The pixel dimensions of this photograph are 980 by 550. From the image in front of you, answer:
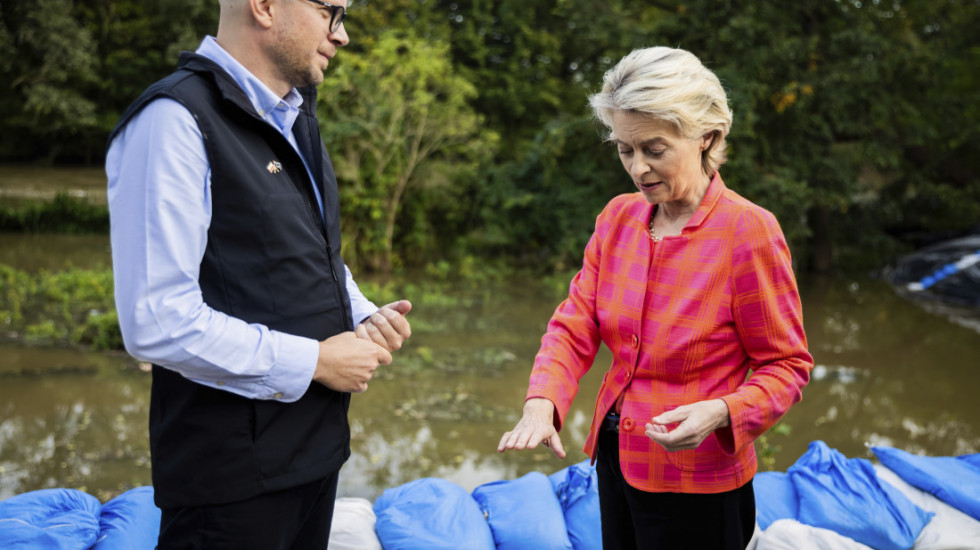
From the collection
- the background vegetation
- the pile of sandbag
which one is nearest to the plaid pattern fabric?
the pile of sandbag

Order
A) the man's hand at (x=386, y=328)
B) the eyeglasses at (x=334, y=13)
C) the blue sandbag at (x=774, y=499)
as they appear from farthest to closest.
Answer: the blue sandbag at (x=774, y=499), the man's hand at (x=386, y=328), the eyeglasses at (x=334, y=13)

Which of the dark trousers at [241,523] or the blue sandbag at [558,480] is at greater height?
the dark trousers at [241,523]

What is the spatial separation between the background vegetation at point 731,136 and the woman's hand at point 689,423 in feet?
22.3

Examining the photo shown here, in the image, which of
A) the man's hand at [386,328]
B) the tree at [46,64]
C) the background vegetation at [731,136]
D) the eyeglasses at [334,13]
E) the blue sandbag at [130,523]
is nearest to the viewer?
the eyeglasses at [334,13]

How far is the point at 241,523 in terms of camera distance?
1.28 metres

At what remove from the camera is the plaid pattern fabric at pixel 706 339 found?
4.65ft

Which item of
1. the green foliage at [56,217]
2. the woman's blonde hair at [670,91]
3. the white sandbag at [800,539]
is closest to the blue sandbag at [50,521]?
the woman's blonde hair at [670,91]

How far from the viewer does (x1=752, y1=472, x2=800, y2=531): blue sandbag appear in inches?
100

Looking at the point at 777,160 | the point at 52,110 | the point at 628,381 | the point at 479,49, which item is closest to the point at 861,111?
the point at 777,160

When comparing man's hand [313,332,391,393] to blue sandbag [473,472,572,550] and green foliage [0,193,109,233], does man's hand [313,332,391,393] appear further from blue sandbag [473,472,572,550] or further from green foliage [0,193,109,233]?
green foliage [0,193,109,233]

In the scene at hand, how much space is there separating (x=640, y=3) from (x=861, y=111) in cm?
347

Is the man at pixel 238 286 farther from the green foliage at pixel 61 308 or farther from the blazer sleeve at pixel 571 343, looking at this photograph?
the green foliage at pixel 61 308

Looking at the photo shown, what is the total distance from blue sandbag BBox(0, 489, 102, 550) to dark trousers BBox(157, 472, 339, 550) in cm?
96

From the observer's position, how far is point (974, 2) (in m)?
10.2
